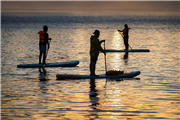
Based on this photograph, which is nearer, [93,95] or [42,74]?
[93,95]

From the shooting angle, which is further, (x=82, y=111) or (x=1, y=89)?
(x=1, y=89)

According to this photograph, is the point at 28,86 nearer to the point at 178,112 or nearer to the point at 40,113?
the point at 40,113

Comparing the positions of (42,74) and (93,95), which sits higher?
(42,74)

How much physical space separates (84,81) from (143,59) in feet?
31.0

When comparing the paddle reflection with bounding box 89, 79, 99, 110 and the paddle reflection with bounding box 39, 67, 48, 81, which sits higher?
the paddle reflection with bounding box 39, 67, 48, 81

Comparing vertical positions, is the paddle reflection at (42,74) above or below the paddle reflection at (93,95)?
above

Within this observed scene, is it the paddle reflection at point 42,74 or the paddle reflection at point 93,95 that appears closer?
the paddle reflection at point 93,95

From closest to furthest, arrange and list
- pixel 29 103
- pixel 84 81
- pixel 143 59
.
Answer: pixel 29 103 < pixel 84 81 < pixel 143 59

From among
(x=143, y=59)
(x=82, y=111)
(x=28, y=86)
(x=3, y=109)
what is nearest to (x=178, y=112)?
(x=82, y=111)

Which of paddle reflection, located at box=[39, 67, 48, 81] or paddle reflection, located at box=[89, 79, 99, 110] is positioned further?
paddle reflection, located at box=[39, 67, 48, 81]

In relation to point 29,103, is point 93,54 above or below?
above

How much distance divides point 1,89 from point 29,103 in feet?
8.95

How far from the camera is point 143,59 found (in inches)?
999

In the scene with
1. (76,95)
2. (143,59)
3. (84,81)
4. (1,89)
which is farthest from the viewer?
(143,59)
